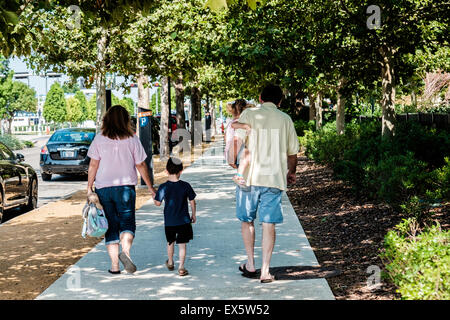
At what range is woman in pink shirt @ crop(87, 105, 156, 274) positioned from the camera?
628cm

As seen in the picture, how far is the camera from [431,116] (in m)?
12.2

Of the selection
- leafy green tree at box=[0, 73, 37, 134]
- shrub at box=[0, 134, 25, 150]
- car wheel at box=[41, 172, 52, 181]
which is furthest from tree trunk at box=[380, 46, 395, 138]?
leafy green tree at box=[0, 73, 37, 134]

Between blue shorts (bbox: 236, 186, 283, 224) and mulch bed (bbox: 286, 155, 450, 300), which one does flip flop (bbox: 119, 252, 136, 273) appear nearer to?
blue shorts (bbox: 236, 186, 283, 224)

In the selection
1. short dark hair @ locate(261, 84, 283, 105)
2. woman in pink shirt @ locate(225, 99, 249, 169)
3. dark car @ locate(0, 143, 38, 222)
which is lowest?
dark car @ locate(0, 143, 38, 222)

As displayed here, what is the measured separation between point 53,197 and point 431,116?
8908 mm

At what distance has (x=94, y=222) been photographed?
6.14 metres

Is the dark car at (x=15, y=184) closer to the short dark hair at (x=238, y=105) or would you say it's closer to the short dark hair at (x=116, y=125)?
the short dark hair at (x=116, y=125)

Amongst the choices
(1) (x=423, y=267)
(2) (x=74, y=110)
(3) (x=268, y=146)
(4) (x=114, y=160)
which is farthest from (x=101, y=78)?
(2) (x=74, y=110)

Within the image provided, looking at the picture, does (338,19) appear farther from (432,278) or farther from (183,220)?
(432,278)

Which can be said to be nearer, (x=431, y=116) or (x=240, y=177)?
(x=240, y=177)

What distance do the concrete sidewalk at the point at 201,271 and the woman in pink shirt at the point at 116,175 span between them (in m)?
0.42

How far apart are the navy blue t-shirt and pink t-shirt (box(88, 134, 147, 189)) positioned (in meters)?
0.36
